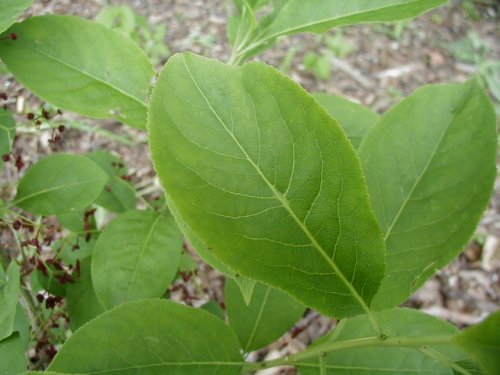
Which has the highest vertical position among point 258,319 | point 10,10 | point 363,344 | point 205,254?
point 10,10

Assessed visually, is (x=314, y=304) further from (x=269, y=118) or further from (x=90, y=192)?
(x=90, y=192)

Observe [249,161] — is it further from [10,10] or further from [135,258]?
[10,10]

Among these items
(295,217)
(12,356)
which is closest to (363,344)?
(295,217)

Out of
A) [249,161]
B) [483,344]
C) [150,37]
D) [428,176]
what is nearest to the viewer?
[483,344]

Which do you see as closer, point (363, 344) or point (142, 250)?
point (363, 344)

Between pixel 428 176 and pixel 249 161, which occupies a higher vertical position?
pixel 249 161

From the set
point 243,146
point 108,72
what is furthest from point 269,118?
point 108,72

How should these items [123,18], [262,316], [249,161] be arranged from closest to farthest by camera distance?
[249,161] < [262,316] < [123,18]

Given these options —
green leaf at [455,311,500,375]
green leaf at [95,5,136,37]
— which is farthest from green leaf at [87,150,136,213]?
green leaf at [95,5,136,37]
